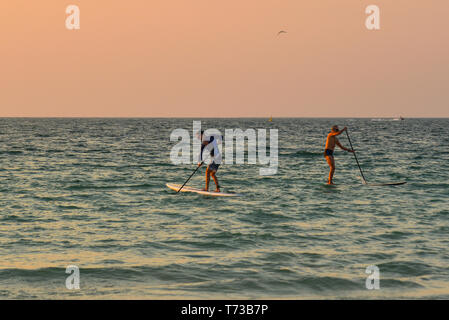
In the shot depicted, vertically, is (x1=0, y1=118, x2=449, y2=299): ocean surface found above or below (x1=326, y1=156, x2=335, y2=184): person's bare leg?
below

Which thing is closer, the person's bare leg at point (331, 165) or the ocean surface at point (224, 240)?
the ocean surface at point (224, 240)

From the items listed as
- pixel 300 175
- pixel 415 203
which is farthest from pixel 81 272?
pixel 300 175

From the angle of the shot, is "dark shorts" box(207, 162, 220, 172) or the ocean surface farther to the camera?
"dark shorts" box(207, 162, 220, 172)

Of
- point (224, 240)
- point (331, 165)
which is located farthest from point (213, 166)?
point (224, 240)

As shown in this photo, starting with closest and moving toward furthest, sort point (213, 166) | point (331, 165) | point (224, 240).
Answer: point (224, 240)
point (213, 166)
point (331, 165)

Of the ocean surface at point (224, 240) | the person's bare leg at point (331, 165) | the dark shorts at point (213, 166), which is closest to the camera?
the ocean surface at point (224, 240)

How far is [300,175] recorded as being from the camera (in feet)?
92.5

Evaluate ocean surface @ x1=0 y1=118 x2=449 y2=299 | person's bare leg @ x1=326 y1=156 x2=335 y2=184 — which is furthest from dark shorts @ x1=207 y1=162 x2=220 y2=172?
person's bare leg @ x1=326 y1=156 x2=335 y2=184

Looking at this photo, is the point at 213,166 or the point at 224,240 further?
the point at 213,166

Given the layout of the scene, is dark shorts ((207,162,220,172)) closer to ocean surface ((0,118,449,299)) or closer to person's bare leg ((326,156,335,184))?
ocean surface ((0,118,449,299))

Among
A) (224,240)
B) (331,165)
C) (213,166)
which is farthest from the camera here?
(331,165)

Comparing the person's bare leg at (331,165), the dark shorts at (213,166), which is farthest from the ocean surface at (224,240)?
the dark shorts at (213,166)

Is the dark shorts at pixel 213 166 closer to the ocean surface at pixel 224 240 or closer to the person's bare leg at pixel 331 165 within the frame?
the ocean surface at pixel 224 240

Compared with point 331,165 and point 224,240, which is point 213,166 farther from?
point 224,240
